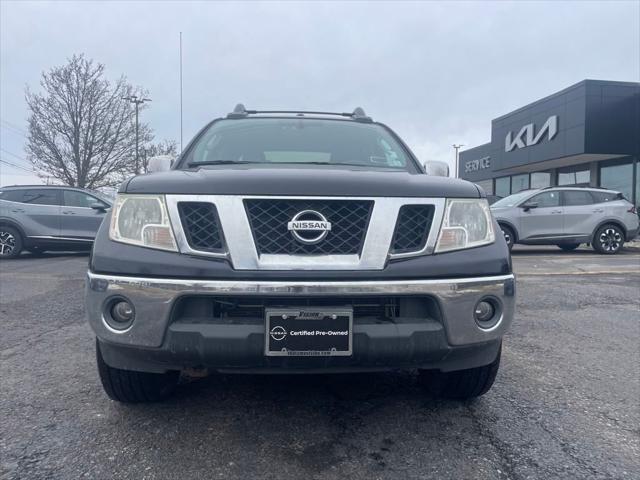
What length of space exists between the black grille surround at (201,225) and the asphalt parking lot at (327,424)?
2.84ft

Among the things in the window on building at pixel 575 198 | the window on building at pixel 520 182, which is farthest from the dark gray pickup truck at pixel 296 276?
the window on building at pixel 520 182

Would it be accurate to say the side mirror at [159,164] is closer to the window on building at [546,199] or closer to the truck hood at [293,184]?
the truck hood at [293,184]

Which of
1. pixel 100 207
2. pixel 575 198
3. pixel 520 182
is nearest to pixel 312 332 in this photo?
pixel 100 207

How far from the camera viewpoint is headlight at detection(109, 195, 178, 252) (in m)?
2.04

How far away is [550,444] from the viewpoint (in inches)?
86.9

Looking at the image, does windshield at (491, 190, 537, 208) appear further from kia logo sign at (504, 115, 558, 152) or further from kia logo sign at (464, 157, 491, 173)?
kia logo sign at (464, 157, 491, 173)

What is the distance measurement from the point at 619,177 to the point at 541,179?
18.5ft

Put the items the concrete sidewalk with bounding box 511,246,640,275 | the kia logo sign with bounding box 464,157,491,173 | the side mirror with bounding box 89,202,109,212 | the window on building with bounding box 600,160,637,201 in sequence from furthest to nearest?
the kia logo sign with bounding box 464,157,491,173 < the window on building with bounding box 600,160,637,201 < the side mirror with bounding box 89,202,109,212 < the concrete sidewalk with bounding box 511,246,640,275

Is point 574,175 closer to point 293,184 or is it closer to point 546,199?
point 546,199

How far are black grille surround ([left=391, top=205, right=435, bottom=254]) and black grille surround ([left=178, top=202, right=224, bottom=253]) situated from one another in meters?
0.72

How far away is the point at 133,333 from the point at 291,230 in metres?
0.74

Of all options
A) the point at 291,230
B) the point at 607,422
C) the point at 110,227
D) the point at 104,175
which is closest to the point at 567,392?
the point at 607,422

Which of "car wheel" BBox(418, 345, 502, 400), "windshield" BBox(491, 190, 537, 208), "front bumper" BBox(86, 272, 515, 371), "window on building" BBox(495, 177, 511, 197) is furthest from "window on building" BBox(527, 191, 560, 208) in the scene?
"window on building" BBox(495, 177, 511, 197)

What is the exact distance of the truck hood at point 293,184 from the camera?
2.06m
